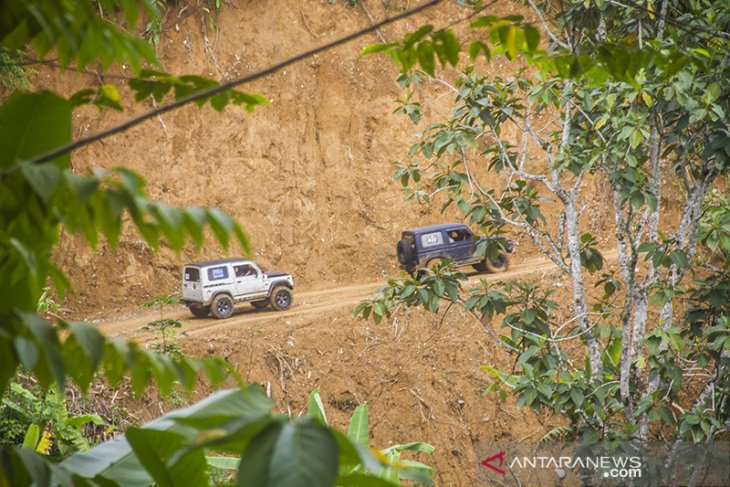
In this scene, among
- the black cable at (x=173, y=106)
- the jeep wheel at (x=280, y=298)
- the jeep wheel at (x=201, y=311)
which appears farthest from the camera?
the jeep wheel at (x=280, y=298)

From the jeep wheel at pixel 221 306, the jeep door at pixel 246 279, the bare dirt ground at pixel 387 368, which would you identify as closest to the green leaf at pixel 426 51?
the bare dirt ground at pixel 387 368

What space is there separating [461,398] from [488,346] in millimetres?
1221

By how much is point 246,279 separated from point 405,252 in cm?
318

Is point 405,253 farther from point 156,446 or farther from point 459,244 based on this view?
point 156,446

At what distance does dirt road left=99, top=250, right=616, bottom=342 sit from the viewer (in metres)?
13.5

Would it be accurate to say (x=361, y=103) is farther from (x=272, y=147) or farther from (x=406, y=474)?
(x=406, y=474)

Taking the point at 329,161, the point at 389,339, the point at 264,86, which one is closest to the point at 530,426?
the point at 389,339

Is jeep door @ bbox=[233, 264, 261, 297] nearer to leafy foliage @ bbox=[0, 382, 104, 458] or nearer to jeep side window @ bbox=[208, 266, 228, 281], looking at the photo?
jeep side window @ bbox=[208, 266, 228, 281]

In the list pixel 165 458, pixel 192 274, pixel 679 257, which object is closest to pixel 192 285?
pixel 192 274

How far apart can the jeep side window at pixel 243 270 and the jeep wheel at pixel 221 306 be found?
1.48ft

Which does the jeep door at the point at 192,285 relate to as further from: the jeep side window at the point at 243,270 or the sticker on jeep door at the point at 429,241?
the sticker on jeep door at the point at 429,241

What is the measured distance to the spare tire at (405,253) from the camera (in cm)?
1521

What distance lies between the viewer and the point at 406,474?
1.35 meters

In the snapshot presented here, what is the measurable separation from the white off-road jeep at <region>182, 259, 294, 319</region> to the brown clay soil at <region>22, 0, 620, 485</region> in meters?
0.32
